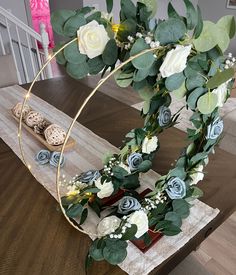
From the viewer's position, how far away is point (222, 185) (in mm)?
891

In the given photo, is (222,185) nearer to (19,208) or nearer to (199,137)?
(199,137)

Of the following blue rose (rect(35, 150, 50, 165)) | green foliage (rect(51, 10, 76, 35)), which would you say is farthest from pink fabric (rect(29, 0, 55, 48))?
green foliage (rect(51, 10, 76, 35))

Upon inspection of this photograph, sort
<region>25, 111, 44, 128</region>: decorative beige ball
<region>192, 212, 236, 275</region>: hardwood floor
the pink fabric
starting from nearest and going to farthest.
Result: <region>25, 111, 44, 128</region>: decorative beige ball < <region>192, 212, 236, 275</region>: hardwood floor < the pink fabric

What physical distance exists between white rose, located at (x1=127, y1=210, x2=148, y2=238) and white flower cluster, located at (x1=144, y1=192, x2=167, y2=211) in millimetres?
45

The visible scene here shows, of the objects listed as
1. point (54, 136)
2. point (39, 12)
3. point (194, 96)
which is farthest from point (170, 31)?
point (39, 12)

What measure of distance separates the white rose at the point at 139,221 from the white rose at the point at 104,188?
0.15 meters

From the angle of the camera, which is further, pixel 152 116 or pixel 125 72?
pixel 152 116

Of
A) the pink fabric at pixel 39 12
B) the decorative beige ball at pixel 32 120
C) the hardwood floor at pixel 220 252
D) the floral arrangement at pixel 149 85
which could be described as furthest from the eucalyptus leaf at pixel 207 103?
the pink fabric at pixel 39 12

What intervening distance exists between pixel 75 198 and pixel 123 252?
221 millimetres

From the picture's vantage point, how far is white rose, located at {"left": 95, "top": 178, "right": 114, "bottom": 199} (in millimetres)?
767

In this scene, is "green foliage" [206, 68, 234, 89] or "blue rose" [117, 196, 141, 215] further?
"blue rose" [117, 196, 141, 215]

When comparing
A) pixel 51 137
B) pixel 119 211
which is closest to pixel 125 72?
pixel 119 211

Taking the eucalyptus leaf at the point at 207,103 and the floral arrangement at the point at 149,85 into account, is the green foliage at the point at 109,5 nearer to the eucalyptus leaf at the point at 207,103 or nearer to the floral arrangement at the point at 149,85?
the floral arrangement at the point at 149,85

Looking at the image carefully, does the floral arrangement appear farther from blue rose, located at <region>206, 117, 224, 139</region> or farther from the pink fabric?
the pink fabric
